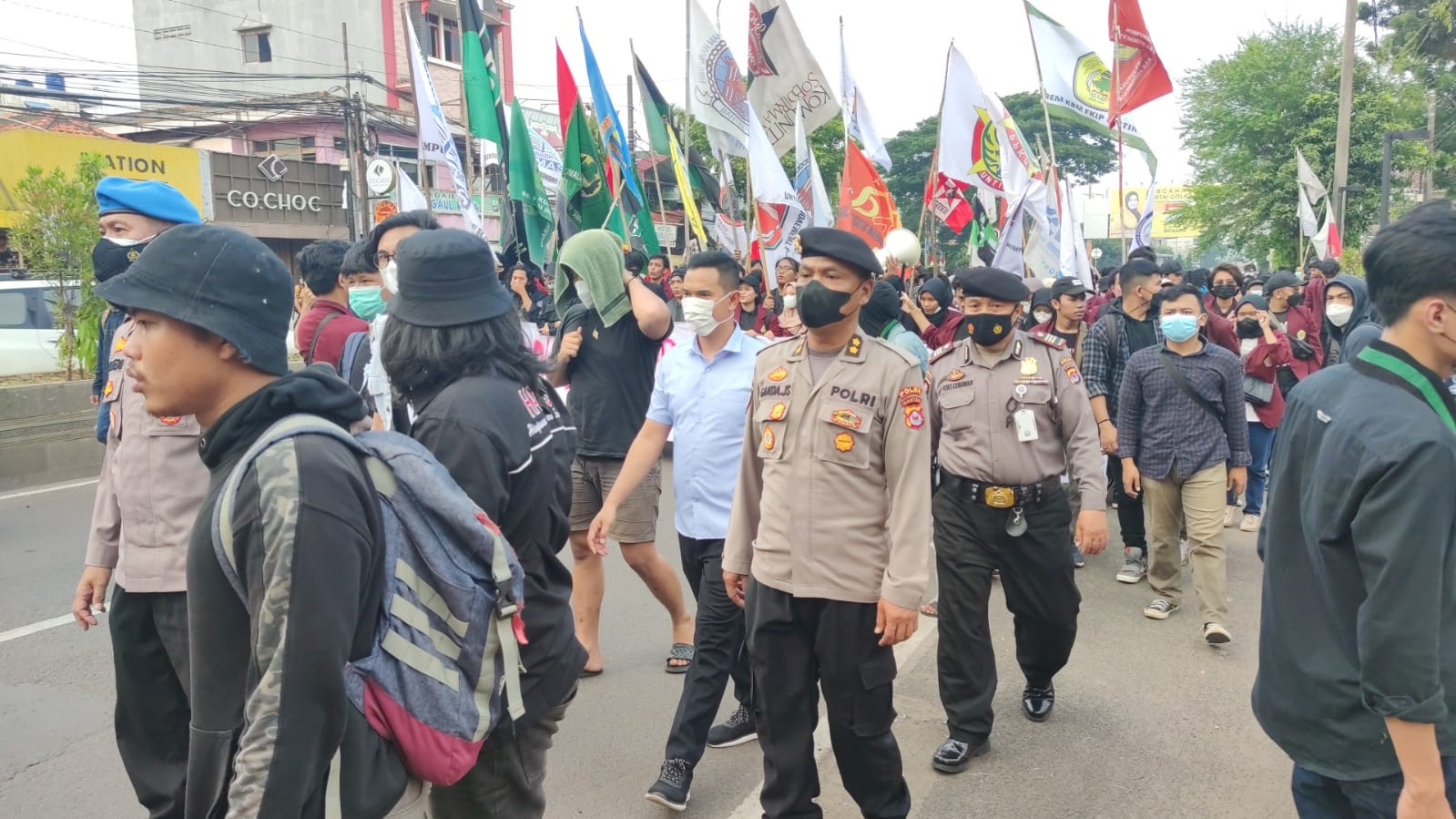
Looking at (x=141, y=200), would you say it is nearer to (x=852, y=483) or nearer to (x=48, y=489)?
(x=852, y=483)

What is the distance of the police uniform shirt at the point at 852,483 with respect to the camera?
9.82 feet

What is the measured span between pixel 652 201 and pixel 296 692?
37.2 meters

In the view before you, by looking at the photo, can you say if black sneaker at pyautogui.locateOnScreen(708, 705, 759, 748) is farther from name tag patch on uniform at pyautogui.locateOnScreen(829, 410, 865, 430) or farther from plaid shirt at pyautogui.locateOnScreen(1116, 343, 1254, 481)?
plaid shirt at pyautogui.locateOnScreen(1116, 343, 1254, 481)

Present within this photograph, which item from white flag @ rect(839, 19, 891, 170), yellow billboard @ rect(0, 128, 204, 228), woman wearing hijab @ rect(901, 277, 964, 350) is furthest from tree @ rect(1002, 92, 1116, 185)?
woman wearing hijab @ rect(901, 277, 964, 350)

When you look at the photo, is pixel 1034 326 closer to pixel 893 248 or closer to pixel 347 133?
pixel 893 248

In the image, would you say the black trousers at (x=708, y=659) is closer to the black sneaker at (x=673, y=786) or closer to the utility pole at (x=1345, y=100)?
the black sneaker at (x=673, y=786)

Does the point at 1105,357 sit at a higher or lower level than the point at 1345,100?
lower

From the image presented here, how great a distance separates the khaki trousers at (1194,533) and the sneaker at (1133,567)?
578mm

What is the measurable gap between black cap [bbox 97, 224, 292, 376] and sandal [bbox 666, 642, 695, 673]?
327 cm

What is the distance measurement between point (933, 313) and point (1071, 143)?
48270mm

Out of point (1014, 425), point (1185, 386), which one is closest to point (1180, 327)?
point (1185, 386)

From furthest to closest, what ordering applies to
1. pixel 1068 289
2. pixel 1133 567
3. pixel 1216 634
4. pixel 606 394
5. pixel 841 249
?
pixel 1068 289 → pixel 1133 567 → pixel 1216 634 → pixel 606 394 → pixel 841 249

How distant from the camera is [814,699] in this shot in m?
3.15

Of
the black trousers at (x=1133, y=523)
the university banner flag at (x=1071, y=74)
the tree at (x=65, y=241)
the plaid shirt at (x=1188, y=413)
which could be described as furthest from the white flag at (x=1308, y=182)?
the tree at (x=65, y=241)
